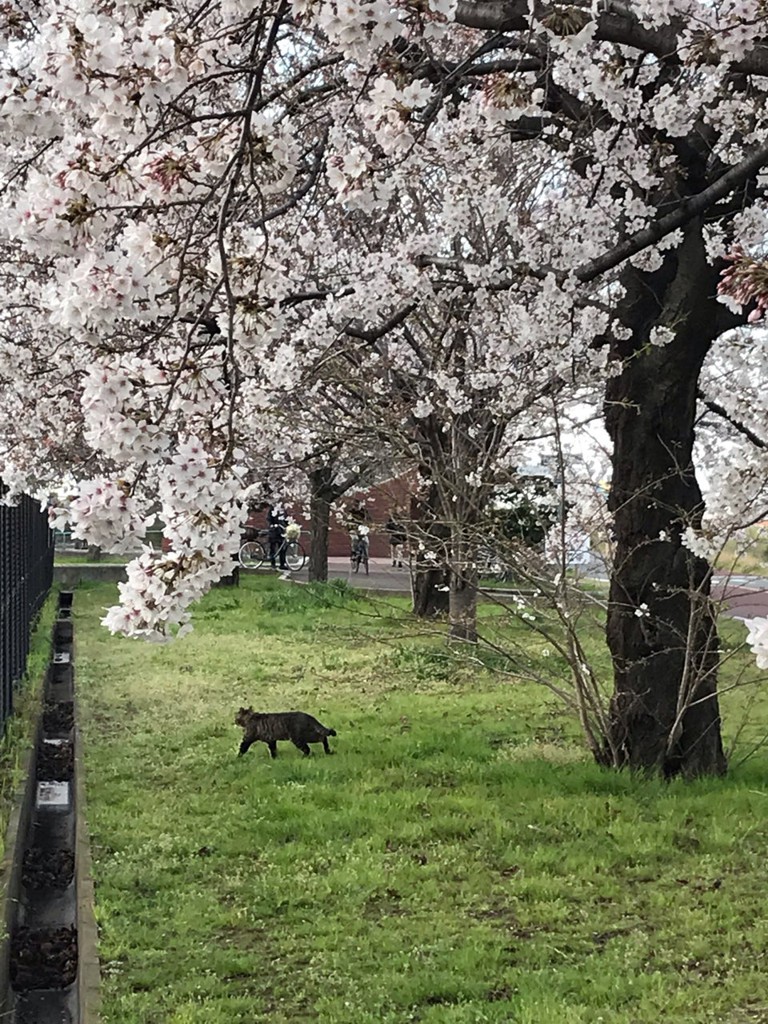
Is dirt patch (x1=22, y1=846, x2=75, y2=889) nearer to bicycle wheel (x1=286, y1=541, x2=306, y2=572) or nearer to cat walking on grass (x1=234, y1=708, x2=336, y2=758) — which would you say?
cat walking on grass (x1=234, y1=708, x2=336, y2=758)

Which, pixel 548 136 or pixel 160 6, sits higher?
pixel 548 136

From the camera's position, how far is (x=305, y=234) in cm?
816

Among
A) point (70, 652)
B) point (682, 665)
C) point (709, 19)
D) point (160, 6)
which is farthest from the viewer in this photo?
point (70, 652)

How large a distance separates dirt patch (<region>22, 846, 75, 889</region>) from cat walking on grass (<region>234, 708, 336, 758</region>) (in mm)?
1487

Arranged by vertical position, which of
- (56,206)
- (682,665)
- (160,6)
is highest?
(160,6)

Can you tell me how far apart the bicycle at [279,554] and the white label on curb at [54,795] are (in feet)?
51.2

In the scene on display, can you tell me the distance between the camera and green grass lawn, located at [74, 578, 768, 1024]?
365cm

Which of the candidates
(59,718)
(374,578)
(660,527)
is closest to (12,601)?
(59,718)

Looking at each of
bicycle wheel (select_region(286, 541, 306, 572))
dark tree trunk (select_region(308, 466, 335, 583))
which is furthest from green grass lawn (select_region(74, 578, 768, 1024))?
bicycle wheel (select_region(286, 541, 306, 572))

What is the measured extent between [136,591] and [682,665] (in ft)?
13.5

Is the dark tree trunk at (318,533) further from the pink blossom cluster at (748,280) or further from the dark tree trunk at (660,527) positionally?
the pink blossom cluster at (748,280)

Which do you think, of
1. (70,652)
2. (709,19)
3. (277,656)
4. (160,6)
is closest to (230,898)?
(160,6)

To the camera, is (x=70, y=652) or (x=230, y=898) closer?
(x=230, y=898)

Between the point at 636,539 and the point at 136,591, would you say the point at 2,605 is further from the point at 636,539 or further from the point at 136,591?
the point at 136,591
